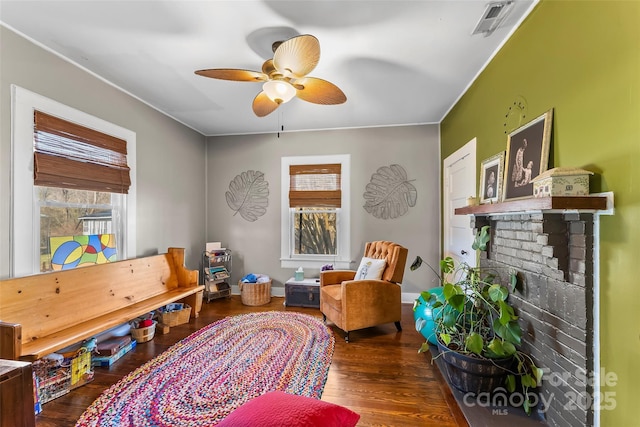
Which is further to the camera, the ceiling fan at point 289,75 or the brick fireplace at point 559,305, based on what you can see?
the ceiling fan at point 289,75

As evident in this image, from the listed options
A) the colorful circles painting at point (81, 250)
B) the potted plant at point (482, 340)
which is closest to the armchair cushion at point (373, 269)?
the potted plant at point (482, 340)

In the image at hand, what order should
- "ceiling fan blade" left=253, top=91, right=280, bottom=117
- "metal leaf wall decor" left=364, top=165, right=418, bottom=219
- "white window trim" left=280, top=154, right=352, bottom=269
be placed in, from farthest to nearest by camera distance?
1. "white window trim" left=280, top=154, right=352, bottom=269
2. "metal leaf wall decor" left=364, top=165, right=418, bottom=219
3. "ceiling fan blade" left=253, top=91, right=280, bottom=117

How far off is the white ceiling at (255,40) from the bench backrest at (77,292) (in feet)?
5.82

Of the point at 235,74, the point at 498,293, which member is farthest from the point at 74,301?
the point at 498,293

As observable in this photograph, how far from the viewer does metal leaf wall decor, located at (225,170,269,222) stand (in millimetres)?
4090

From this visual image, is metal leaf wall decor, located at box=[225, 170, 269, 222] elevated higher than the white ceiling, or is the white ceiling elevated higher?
the white ceiling

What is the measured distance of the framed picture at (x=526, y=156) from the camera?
4.99 ft

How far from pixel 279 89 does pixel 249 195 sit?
2.41m

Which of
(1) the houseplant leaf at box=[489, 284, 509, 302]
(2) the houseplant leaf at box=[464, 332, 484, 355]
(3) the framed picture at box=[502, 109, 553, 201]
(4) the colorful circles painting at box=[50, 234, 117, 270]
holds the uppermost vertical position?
(3) the framed picture at box=[502, 109, 553, 201]

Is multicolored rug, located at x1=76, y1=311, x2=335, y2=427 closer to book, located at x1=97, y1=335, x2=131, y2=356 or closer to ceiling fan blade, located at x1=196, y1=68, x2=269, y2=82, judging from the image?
book, located at x1=97, y1=335, x2=131, y2=356

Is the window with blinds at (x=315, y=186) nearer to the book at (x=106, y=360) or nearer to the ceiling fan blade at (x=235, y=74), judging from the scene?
the ceiling fan blade at (x=235, y=74)

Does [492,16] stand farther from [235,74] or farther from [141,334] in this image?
[141,334]

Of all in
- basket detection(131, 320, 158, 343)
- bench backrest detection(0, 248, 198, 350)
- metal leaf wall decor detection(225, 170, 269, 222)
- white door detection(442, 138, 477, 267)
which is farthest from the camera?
metal leaf wall decor detection(225, 170, 269, 222)

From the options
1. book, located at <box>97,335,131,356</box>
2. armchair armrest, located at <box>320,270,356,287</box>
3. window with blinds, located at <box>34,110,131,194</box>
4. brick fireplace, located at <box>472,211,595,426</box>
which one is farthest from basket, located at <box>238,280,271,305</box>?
brick fireplace, located at <box>472,211,595,426</box>
